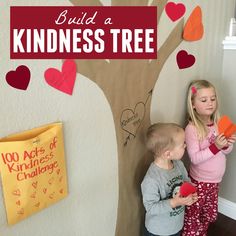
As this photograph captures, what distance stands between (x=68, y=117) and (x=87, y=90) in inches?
4.6

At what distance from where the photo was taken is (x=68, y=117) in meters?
1.03

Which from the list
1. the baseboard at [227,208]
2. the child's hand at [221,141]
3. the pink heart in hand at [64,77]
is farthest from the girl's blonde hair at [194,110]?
the pink heart in hand at [64,77]

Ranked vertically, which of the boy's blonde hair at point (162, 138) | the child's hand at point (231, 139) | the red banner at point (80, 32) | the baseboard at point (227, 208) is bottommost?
the baseboard at point (227, 208)

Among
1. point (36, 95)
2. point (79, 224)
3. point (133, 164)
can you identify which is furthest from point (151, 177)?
point (36, 95)

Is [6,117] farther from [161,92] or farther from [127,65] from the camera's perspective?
[161,92]

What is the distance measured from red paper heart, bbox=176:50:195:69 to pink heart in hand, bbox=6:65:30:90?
79 centimetres

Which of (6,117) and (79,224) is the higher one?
(6,117)

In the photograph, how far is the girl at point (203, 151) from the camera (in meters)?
1.49

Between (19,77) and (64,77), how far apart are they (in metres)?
0.15

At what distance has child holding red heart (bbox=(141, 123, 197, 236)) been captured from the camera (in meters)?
1.26

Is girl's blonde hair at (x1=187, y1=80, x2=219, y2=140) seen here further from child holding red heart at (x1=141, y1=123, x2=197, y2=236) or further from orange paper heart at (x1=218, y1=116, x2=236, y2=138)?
child holding red heart at (x1=141, y1=123, x2=197, y2=236)

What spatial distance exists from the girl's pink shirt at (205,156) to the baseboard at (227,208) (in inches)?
15.3

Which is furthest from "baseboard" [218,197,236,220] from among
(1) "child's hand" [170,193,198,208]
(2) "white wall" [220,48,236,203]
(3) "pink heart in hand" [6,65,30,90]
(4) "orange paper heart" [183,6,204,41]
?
(3) "pink heart in hand" [6,65,30,90]

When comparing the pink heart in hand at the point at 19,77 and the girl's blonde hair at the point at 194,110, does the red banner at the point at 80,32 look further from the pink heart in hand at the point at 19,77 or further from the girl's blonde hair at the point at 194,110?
the girl's blonde hair at the point at 194,110
